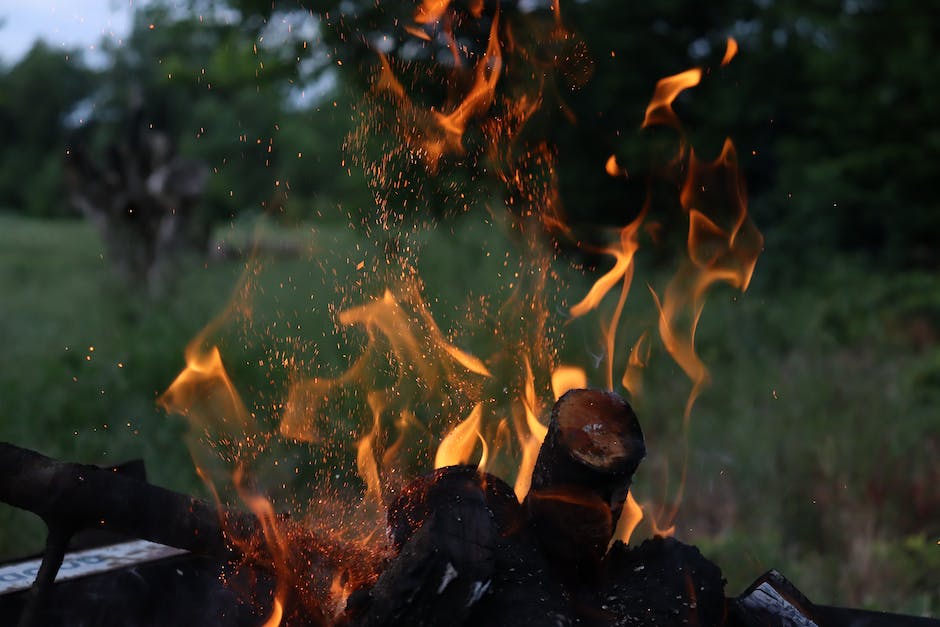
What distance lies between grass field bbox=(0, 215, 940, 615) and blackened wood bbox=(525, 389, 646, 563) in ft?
6.44

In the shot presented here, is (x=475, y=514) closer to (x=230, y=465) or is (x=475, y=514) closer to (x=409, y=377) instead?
(x=230, y=465)

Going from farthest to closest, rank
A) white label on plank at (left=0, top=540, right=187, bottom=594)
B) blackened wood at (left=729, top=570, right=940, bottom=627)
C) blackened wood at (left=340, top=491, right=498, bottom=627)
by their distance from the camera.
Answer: white label on plank at (left=0, top=540, right=187, bottom=594) → blackened wood at (left=729, top=570, right=940, bottom=627) → blackened wood at (left=340, top=491, right=498, bottom=627)

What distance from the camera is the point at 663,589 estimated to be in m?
2.50

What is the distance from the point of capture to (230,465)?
18.4 feet

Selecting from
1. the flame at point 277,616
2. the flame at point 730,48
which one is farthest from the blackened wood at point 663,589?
the flame at point 730,48

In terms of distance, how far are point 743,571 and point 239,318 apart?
5.78m

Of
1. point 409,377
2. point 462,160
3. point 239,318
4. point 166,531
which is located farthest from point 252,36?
point 166,531

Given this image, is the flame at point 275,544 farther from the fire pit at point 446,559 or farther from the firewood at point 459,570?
the firewood at point 459,570

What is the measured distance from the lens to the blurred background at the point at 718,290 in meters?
5.32

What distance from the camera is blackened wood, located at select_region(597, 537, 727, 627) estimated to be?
95.9 inches

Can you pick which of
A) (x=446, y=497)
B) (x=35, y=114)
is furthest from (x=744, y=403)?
(x=35, y=114)

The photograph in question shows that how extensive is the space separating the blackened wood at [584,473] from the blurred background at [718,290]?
78.2 inches

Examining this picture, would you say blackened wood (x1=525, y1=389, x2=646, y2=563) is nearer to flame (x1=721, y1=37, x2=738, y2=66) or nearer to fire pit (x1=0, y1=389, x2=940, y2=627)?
fire pit (x1=0, y1=389, x2=940, y2=627)

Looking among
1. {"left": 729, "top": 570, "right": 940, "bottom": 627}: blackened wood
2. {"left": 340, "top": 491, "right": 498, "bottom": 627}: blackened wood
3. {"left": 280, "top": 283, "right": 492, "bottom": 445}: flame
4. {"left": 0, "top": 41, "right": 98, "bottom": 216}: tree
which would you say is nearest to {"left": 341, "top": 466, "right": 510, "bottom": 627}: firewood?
{"left": 340, "top": 491, "right": 498, "bottom": 627}: blackened wood
